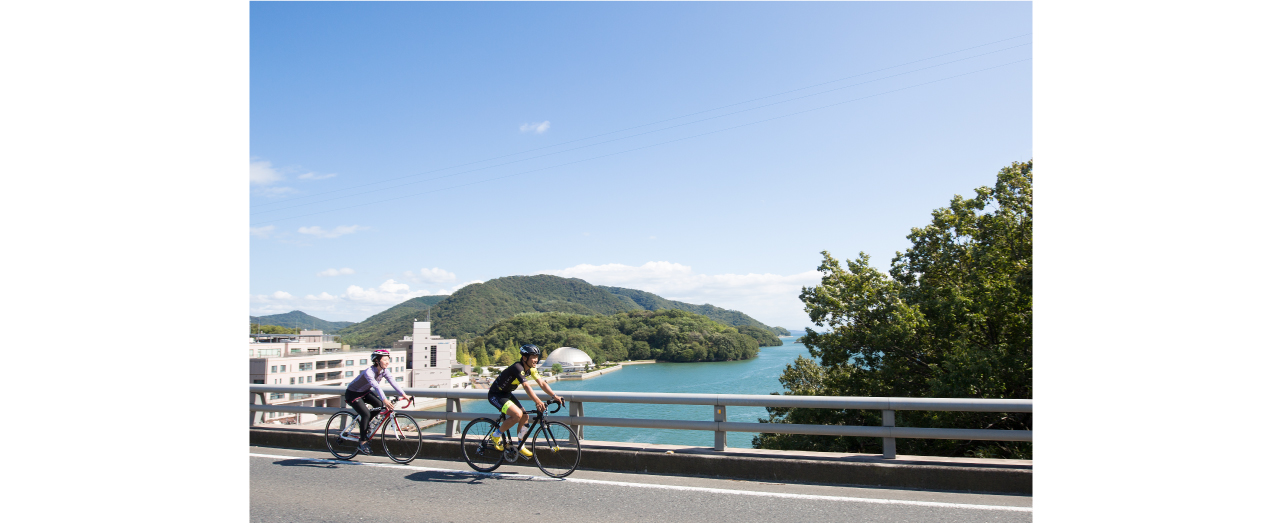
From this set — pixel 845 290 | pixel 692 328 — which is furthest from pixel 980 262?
pixel 692 328

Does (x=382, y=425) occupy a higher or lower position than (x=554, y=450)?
higher

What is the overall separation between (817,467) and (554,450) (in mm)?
2953

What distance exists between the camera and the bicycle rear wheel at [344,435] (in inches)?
314

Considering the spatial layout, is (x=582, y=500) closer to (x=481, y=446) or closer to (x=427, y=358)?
(x=481, y=446)

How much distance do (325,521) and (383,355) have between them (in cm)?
301

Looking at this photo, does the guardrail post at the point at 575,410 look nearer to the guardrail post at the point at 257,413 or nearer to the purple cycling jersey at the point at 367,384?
the purple cycling jersey at the point at 367,384

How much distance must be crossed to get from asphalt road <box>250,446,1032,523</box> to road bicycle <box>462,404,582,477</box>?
0.18m

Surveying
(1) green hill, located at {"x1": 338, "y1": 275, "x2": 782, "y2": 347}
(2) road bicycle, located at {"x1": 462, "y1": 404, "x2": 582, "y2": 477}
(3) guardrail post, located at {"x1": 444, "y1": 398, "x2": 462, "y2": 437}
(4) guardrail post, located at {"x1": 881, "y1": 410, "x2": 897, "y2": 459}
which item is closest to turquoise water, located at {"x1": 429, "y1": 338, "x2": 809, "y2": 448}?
(3) guardrail post, located at {"x1": 444, "y1": 398, "x2": 462, "y2": 437}

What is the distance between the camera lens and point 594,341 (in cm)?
13375

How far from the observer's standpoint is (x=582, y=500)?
5.73 metres

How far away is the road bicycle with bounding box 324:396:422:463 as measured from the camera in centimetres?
781

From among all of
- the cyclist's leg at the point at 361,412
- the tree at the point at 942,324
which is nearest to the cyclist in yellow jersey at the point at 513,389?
the cyclist's leg at the point at 361,412

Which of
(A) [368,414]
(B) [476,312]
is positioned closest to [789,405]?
(A) [368,414]

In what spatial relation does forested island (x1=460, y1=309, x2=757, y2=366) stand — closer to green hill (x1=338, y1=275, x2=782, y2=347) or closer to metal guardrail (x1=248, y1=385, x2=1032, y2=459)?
green hill (x1=338, y1=275, x2=782, y2=347)
